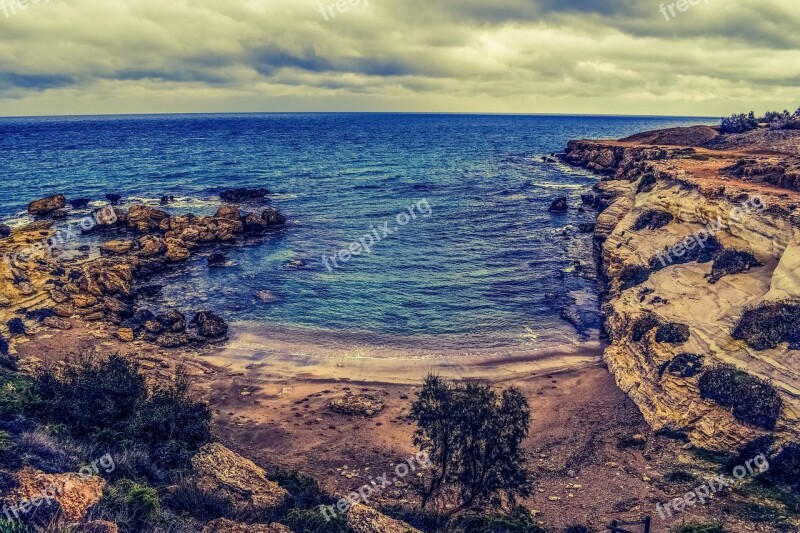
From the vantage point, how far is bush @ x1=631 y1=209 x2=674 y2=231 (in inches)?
1515

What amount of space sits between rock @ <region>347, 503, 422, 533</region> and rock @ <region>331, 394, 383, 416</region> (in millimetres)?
9906

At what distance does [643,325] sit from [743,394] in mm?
7846

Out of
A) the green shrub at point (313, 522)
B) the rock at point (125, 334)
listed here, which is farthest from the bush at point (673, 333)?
the rock at point (125, 334)

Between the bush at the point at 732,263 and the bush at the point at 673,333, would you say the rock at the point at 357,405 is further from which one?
the bush at the point at 732,263

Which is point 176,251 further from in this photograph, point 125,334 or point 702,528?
point 702,528

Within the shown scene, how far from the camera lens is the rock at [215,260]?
155 ft

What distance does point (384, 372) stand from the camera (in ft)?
97.6

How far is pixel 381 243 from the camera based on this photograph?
179ft

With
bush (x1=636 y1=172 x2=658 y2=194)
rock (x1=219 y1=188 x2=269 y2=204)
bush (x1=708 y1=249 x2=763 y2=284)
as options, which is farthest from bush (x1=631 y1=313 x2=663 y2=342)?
rock (x1=219 y1=188 x2=269 y2=204)

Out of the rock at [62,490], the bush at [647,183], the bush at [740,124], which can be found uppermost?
the bush at [740,124]

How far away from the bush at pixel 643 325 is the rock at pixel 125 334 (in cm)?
3238

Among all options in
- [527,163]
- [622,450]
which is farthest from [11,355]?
[527,163]

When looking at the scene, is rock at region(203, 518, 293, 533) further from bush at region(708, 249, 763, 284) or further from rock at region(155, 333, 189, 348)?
bush at region(708, 249, 763, 284)

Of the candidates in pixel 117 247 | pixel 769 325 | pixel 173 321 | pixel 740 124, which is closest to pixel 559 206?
pixel 740 124
